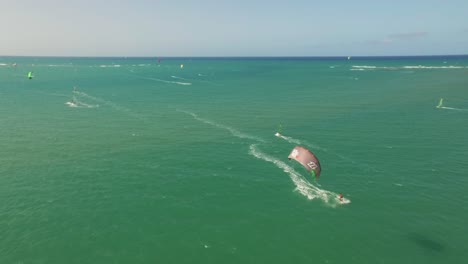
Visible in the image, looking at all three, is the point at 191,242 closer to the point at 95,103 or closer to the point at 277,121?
the point at 277,121

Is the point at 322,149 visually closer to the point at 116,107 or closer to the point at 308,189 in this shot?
the point at 308,189

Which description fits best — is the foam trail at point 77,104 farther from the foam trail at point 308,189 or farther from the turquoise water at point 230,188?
the foam trail at point 308,189

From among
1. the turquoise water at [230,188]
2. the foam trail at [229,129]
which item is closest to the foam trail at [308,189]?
the turquoise water at [230,188]

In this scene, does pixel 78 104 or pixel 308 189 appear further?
pixel 78 104

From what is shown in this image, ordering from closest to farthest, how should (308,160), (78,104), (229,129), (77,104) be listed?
1. (308,160)
2. (229,129)
3. (77,104)
4. (78,104)

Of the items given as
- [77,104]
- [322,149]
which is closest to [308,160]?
[322,149]

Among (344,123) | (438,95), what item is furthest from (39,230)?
(438,95)

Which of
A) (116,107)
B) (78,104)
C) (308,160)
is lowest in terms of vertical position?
(116,107)
